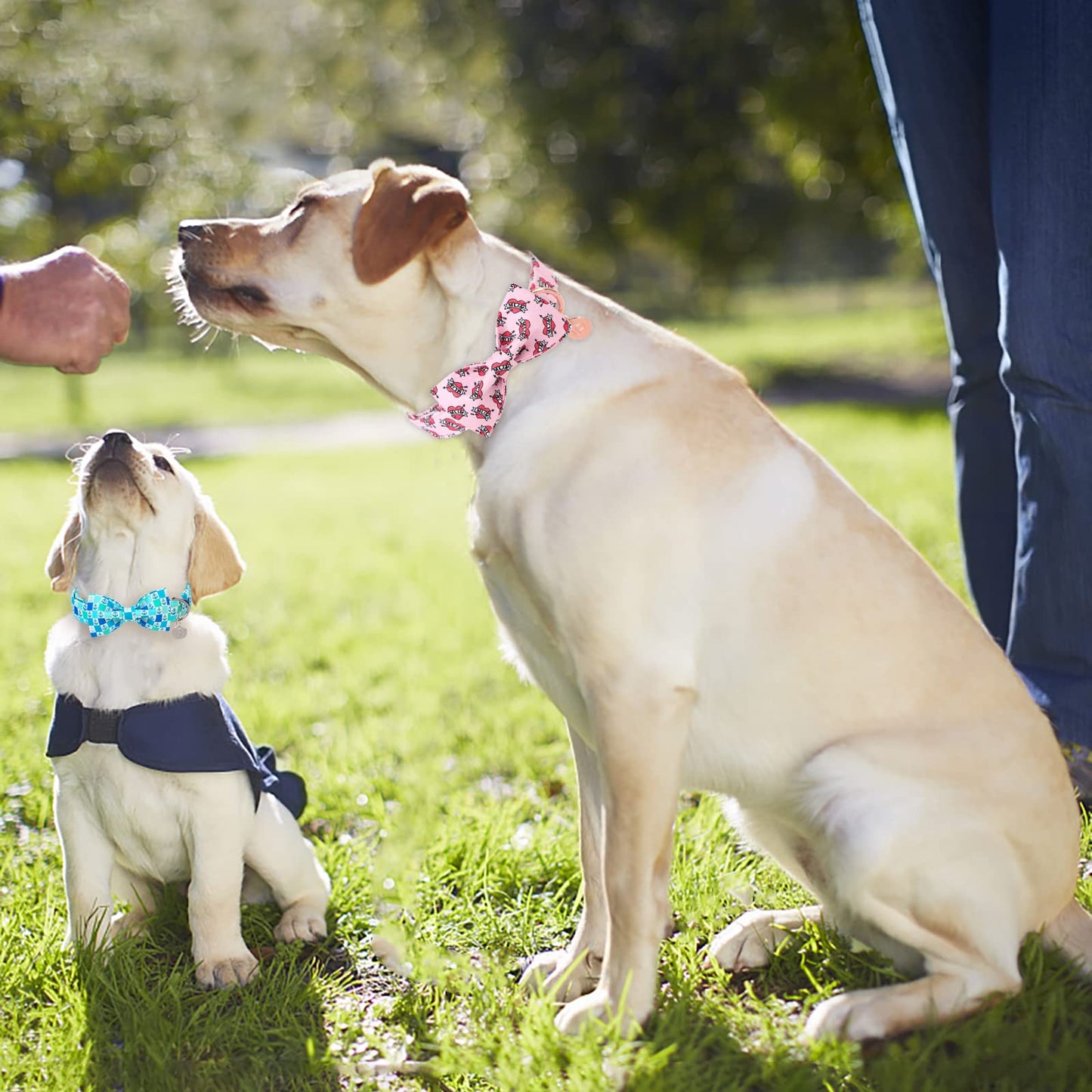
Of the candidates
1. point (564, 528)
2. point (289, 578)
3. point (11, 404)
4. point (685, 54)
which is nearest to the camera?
point (564, 528)

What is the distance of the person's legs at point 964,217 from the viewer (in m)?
3.03

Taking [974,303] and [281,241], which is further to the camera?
[974,303]

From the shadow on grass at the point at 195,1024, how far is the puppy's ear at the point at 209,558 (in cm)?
76

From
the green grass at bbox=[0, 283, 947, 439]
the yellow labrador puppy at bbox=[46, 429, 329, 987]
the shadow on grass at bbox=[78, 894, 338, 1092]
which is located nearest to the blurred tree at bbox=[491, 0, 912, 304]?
the green grass at bbox=[0, 283, 947, 439]

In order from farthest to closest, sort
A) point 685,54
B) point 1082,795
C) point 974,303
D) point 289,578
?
point 685,54
point 289,578
point 974,303
point 1082,795

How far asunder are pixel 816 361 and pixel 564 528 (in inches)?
683

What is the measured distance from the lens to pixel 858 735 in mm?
2164

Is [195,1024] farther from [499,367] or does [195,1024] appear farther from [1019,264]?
[1019,264]

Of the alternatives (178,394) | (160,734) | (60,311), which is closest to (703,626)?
(160,734)

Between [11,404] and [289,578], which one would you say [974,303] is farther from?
[11,404]

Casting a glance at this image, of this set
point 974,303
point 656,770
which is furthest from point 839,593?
point 974,303

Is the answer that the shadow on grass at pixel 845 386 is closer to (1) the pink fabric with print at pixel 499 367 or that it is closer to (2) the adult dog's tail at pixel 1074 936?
(2) the adult dog's tail at pixel 1074 936

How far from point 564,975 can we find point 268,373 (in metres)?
20.9

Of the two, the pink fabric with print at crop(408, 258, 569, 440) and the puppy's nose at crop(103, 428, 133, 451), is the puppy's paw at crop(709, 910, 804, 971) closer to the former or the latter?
the pink fabric with print at crop(408, 258, 569, 440)
